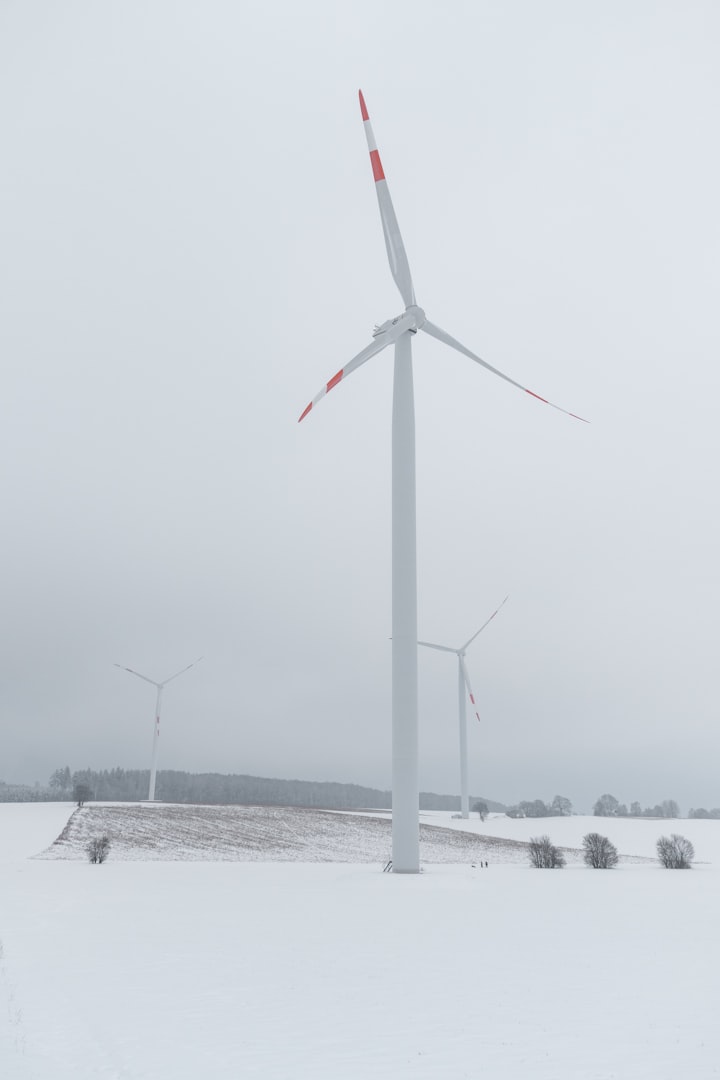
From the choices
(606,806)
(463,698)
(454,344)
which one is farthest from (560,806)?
(454,344)

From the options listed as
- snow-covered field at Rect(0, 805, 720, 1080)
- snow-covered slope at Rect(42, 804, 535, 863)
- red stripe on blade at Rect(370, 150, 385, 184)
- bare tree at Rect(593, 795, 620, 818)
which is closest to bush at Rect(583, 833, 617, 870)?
snow-covered slope at Rect(42, 804, 535, 863)

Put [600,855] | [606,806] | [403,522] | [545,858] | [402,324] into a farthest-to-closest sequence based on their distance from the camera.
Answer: [606,806] → [600,855] → [545,858] → [402,324] → [403,522]

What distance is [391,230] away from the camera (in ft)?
119

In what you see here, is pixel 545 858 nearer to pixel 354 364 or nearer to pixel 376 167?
pixel 354 364

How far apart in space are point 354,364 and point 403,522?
25.5ft

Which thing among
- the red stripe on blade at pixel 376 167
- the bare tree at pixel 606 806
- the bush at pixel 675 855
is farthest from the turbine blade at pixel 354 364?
the bare tree at pixel 606 806

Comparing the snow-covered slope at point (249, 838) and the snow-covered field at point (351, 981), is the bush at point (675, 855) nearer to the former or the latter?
the snow-covered slope at point (249, 838)

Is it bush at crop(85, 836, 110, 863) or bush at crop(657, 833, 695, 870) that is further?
bush at crop(657, 833, 695, 870)

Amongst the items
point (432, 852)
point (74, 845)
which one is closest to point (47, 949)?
point (74, 845)

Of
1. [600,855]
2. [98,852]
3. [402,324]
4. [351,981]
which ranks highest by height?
[402,324]

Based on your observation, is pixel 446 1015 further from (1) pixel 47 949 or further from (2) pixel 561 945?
(1) pixel 47 949

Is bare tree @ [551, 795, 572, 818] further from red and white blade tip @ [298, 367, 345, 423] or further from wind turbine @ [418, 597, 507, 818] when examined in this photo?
red and white blade tip @ [298, 367, 345, 423]

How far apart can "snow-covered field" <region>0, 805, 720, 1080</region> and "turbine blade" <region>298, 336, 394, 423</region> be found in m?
19.3

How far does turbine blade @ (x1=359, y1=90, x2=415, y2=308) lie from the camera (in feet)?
117
